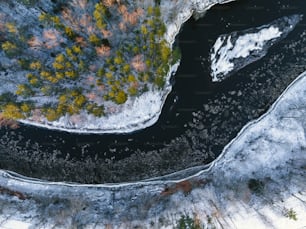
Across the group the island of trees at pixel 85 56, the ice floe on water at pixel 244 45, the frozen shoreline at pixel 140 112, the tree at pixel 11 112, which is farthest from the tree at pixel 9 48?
the ice floe on water at pixel 244 45

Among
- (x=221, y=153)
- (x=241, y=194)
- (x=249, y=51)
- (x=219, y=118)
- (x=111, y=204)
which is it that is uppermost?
(x=249, y=51)

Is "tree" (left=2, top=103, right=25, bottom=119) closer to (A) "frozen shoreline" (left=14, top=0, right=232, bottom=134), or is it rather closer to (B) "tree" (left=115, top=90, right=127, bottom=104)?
(A) "frozen shoreline" (left=14, top=0, right=232, bottom=134)

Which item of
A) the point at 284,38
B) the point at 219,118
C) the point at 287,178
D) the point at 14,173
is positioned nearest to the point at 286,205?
the point at 287,178

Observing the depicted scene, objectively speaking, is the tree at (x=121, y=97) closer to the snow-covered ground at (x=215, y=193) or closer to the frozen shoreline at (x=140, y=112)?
the frozen shoreline at (x=140, y=112)

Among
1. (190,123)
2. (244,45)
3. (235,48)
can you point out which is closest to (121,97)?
(190,123)

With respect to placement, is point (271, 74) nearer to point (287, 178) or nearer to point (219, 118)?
point (219, 118)
